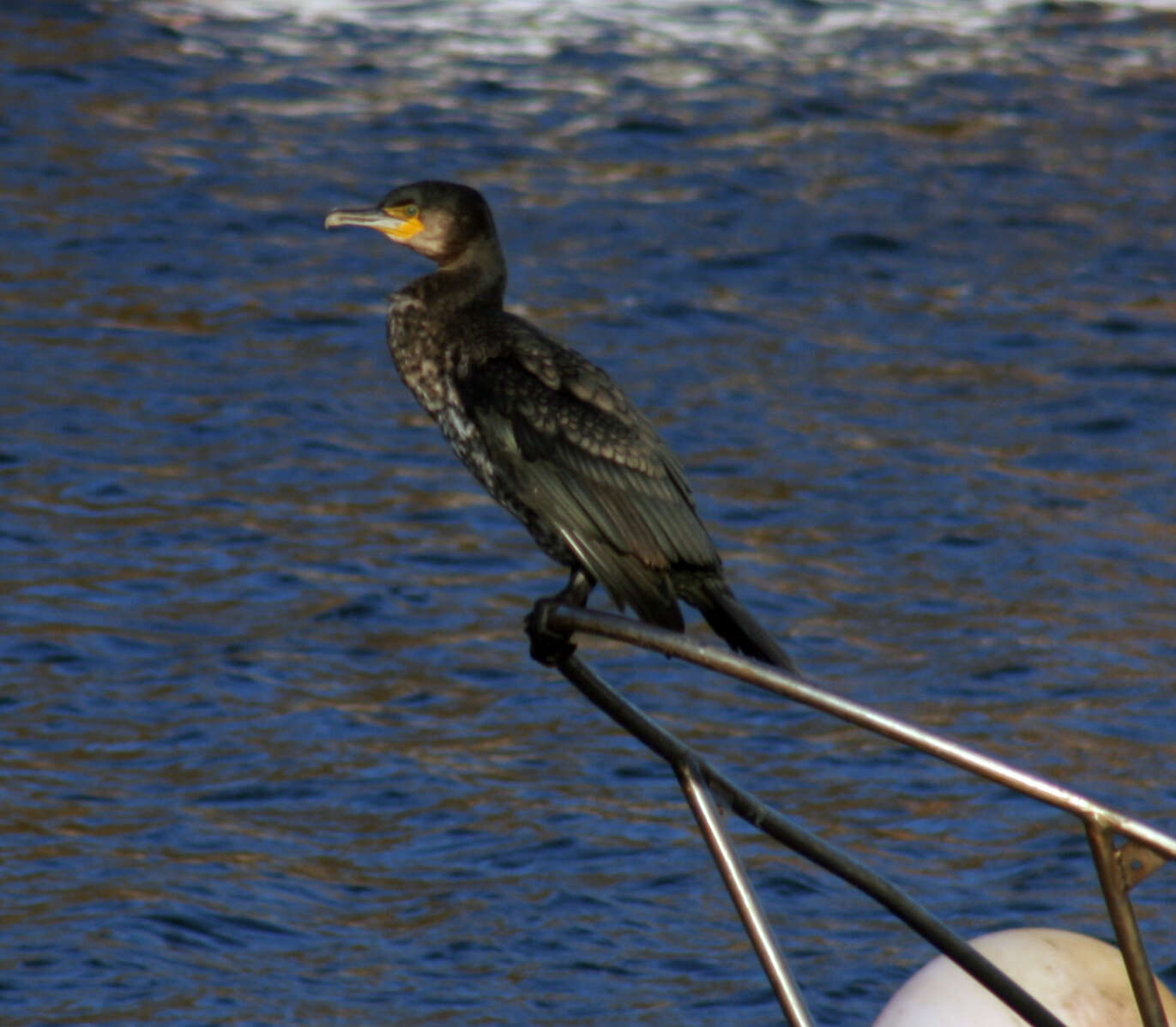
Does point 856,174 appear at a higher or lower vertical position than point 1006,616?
higher

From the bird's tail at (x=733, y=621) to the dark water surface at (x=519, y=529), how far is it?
2593mm

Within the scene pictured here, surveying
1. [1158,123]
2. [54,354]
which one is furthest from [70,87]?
[1158,123]

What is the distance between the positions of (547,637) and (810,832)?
560 mm

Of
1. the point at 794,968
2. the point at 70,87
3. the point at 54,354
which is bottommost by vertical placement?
the point at 794,968

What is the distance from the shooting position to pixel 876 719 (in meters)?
3.13

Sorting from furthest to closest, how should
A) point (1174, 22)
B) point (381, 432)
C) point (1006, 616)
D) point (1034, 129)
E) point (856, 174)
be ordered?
point (1174, 22), point (1034, 129), point (856, 174), point (381, 432), point (1006, 616)

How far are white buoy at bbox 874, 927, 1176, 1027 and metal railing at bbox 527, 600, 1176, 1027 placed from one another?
0.42 m

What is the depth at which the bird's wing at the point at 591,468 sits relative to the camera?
156 inches

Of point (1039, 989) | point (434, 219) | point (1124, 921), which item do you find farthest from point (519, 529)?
point (1124, 921)

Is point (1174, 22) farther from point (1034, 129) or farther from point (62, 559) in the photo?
point (62, 559)

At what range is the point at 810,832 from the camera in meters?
3.51

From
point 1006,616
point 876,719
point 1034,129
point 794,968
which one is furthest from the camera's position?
point 1034,129

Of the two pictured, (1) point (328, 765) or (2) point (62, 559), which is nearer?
(1) point (328, 765)

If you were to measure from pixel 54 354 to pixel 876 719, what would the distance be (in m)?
8.46
